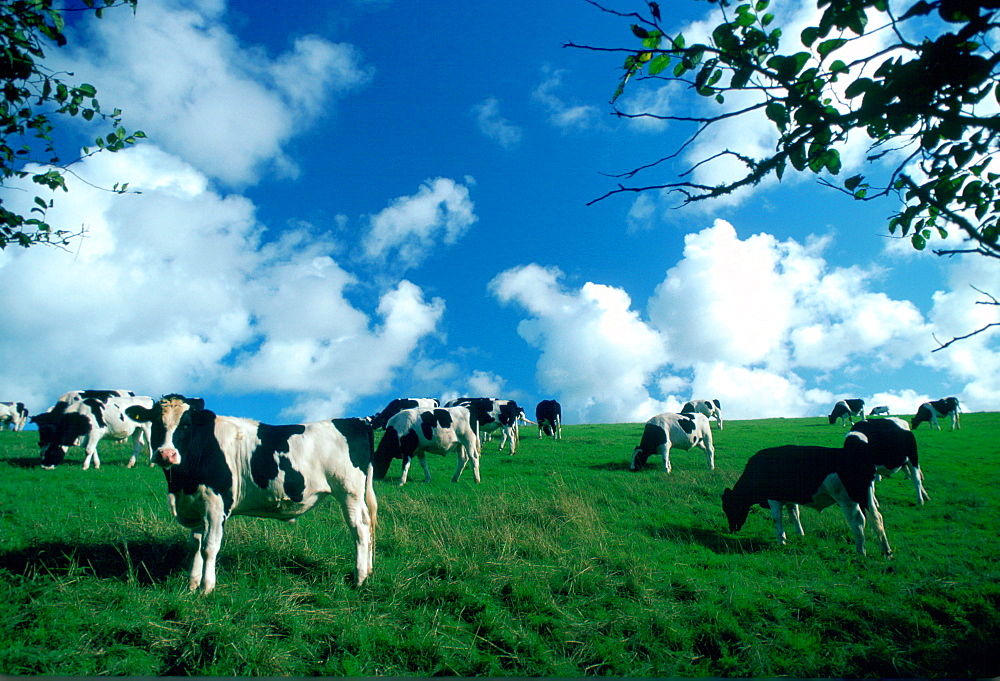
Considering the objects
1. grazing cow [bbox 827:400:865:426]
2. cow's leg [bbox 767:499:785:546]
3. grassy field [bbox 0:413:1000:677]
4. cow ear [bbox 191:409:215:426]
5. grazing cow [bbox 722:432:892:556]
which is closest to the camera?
grassy field [bbox 0:413:1000:677]

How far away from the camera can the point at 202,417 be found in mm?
5605

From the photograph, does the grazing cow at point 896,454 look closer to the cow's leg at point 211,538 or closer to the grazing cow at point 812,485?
the grazing cow at point 812,485

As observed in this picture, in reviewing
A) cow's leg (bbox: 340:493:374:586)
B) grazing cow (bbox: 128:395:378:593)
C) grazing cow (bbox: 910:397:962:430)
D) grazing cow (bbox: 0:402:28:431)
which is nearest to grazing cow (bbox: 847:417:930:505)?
cow's leg (bbox: 340:493:374:586)

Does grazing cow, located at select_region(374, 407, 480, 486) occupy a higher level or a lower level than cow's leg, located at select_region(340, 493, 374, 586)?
higher

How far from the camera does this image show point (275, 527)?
23.8ft

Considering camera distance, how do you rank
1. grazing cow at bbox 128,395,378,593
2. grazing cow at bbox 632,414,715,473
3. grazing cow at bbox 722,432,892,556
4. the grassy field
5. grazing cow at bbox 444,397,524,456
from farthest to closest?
grazing cow at bbox 444,397,524,456
grazing cow at bbox 632,414,715,473
grazing cow at bbox 722,432,892,556
grazing cow at bbox 128,395,378,593
the grassy field

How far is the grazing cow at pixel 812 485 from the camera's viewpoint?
25.9 ft

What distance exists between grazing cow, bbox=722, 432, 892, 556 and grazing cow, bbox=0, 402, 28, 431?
138ft

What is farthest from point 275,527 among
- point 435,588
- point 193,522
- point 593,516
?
point 593,516

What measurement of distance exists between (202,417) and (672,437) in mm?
14228

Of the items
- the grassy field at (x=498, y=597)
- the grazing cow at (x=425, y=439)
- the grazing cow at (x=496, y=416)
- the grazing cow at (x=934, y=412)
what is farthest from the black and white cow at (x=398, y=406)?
the grazing cow at (x=934, y=412)

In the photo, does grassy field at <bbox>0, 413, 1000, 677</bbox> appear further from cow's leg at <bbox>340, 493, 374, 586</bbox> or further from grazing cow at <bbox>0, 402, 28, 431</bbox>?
grazing cow at <bbox>0, 402, 28, 431</bbox>

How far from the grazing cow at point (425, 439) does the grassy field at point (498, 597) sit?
4.31 metres

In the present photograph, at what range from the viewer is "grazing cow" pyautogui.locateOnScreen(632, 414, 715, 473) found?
16.0 m
